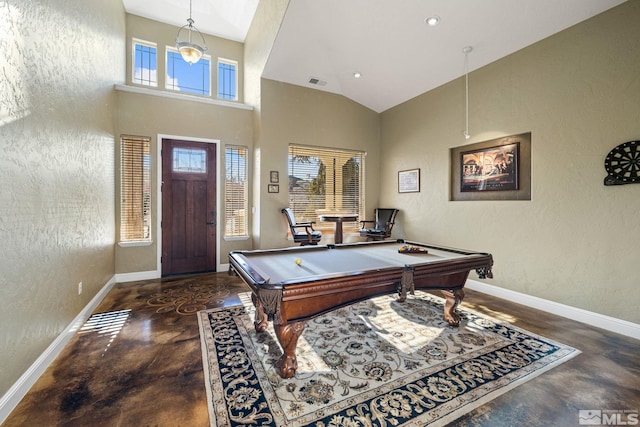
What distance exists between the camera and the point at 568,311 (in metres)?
3.26

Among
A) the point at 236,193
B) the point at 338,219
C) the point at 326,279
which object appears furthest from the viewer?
the point at 236,193

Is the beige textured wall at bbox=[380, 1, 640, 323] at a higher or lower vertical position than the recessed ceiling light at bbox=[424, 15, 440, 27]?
lower

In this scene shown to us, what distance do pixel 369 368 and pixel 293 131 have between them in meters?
4.42

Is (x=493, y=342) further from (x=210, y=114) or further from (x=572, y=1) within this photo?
(x=210, y=114)

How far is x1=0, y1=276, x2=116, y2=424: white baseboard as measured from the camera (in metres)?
1.70

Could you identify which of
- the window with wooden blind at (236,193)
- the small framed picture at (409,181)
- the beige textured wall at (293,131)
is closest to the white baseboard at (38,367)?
the window with wooden blind at (236,193)

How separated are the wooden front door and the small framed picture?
3.78m

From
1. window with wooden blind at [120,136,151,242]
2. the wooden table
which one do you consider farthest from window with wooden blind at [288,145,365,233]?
window with wooden blind at [120,136,151,242]

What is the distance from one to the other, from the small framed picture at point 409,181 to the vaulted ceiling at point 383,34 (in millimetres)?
1503

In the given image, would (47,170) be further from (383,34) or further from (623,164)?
(623,164)

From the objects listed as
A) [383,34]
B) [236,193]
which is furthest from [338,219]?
[383,34]

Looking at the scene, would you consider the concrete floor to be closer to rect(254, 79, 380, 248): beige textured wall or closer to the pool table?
the pool table

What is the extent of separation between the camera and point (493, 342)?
2594mm

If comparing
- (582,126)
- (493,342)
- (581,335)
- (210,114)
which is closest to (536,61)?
(582,126)
